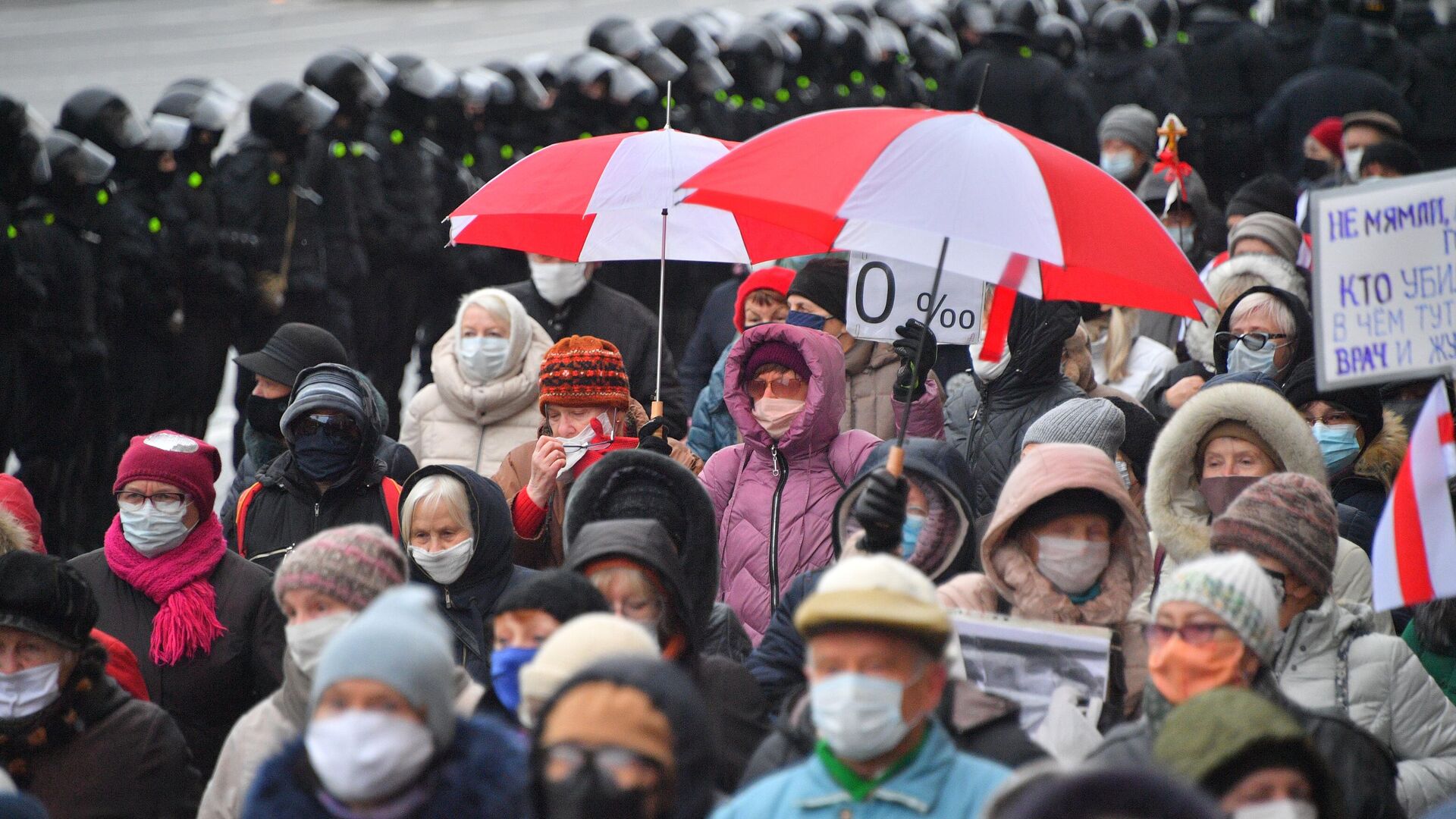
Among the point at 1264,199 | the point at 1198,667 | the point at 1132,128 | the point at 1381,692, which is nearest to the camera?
the point at 1198,667

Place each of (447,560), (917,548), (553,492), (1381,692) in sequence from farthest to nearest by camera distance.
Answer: (553,492) < (447,560) < (917,548) < (1381,692)

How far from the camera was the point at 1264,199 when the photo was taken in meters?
11.8

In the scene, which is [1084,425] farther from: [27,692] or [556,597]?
[27,692]

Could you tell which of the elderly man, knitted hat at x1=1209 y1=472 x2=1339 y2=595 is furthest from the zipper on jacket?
the elderly man

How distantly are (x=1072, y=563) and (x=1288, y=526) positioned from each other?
0.61m

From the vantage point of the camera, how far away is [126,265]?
13023mm

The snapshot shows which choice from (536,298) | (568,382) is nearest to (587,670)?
(568,382)

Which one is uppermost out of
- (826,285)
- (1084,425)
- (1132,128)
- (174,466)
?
(1132,128)

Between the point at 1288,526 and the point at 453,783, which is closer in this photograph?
the point at 453,783

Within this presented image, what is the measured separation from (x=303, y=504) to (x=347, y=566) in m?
2.02

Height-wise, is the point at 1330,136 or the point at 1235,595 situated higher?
the point at 1330,136

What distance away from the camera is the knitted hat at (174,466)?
6832mm

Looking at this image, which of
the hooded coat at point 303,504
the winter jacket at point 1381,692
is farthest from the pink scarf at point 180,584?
the winter jacket at point 1381,692

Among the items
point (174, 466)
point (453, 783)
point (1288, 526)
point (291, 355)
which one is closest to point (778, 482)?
point (174, 466)
